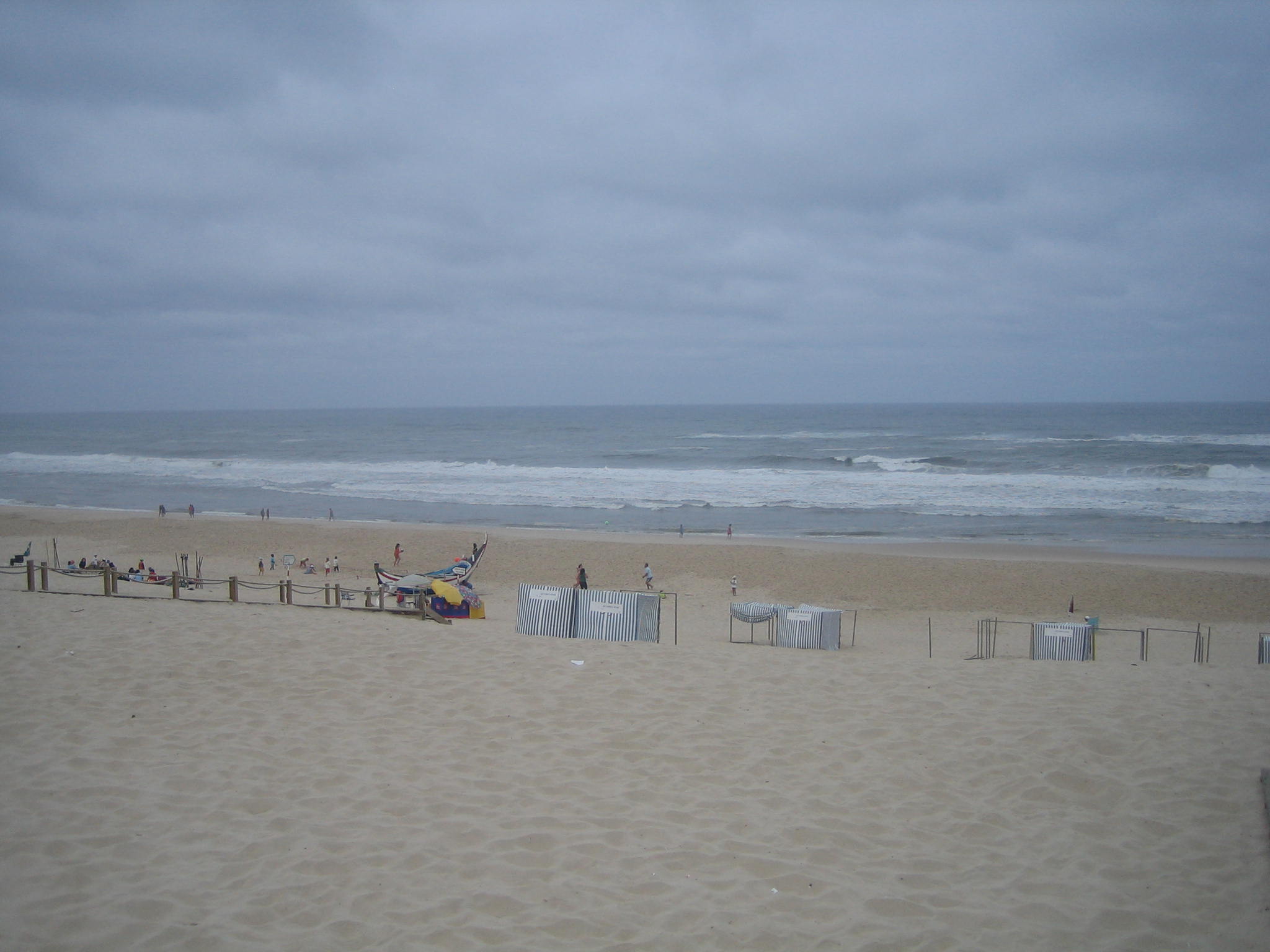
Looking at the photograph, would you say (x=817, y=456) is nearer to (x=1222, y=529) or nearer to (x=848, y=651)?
(x=1222, y=529)

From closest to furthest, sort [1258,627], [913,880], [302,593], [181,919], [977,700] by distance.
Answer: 1. [181,919]
2. [913,880]
3. [977,700]
4. [1258,627]
5. [302,593]

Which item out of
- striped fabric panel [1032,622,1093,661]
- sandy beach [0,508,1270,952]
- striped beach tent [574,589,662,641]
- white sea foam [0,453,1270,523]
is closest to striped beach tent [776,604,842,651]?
sandy beach [0,508,1270,952]

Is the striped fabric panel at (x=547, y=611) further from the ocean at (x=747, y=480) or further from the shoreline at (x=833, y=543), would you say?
the ocean at (x=747, y=480)

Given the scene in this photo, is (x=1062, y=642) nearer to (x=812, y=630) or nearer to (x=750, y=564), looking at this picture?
(x=812, y=630)

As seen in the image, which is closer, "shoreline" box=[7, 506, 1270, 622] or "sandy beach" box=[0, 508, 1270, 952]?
"sandy beach" box=[0, 508, 1270, 952]

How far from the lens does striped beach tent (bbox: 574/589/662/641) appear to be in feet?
38.8

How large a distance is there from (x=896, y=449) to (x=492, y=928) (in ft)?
209

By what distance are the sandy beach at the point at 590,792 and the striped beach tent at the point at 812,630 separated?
3.63ft

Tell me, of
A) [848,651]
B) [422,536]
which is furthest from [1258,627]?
[422,536]

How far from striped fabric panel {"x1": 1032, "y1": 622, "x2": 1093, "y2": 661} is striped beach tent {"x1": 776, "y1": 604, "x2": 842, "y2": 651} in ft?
9.78

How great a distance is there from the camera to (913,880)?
521 cm

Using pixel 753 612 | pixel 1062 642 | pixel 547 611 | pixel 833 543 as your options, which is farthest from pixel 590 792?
pixel 833 543

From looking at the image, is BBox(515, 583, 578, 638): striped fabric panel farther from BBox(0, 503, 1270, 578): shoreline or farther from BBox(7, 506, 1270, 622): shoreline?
BBox(0, 503, 1270, 578): shoreline

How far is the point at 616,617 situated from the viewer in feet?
38.9
